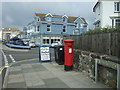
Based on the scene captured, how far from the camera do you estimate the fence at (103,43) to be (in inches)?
179

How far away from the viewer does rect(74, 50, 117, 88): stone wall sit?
429cm

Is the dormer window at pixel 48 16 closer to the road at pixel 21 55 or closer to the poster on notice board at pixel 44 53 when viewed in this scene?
the road at pixel 21 55

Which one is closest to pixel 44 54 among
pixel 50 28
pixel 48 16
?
pixel 50 28

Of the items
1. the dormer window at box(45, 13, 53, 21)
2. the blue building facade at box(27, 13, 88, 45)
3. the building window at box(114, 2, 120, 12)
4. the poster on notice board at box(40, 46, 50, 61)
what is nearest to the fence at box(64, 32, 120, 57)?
the poster on notice board at box(40, 46, 50, 61)

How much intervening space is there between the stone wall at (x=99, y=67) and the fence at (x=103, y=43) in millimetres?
318

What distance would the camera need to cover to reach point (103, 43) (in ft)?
17.4

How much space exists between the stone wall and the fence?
32 centimetres

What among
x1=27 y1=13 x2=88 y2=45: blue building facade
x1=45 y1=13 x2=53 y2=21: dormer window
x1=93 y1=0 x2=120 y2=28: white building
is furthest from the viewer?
A: x1=45 y1=13 x2=53 y2=21: dormer window

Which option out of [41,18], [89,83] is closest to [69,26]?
[41,18]

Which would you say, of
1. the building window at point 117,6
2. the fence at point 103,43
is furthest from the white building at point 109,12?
the fence at point 103,43

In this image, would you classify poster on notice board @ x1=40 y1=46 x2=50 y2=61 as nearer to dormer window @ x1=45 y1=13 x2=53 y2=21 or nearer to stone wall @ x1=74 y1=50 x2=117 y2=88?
stone wall @ x1=74 y1=50 x2=117 y2=88

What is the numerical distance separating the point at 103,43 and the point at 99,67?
3.36 ft

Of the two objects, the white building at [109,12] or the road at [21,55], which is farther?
the white building at [109,12]

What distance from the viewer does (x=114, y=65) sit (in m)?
4.09
